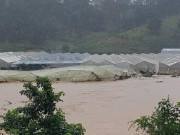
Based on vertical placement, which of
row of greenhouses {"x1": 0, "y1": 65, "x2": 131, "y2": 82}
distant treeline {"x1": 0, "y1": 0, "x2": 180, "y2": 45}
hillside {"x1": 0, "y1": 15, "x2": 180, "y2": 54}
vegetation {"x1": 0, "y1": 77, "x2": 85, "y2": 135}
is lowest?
row of greenhouses {"x1": 0, "y1": 65, "x2": 131, "y2": 82}

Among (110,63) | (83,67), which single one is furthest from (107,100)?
(110,63)

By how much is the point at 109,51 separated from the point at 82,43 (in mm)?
6195

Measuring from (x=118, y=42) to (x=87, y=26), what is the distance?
7.97 metres

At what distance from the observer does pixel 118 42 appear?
155ft

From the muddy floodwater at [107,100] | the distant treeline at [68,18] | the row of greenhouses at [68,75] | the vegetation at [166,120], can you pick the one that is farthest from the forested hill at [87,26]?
the vegetation at [166,120]

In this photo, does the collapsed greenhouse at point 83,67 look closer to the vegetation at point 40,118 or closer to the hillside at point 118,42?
the vegetation at point 40,118

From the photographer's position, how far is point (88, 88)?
57.3ft

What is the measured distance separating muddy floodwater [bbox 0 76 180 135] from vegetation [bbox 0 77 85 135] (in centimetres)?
381

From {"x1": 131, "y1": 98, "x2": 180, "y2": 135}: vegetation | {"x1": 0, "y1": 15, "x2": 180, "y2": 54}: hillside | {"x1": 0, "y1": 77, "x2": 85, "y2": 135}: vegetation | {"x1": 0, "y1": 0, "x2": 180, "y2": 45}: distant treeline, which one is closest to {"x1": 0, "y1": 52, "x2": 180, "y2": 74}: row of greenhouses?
{"x1": 0, "y1": 15, "x2": 180, "y2": 54}: hillside

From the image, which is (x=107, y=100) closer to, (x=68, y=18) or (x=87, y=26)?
(x=87, y=26)

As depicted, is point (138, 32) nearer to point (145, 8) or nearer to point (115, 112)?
point (145, 8)

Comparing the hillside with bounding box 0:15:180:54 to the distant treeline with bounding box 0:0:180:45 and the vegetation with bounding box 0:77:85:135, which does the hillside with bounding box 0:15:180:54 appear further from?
the vegetation with bounding box 0:77:85:135

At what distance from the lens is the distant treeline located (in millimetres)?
46406

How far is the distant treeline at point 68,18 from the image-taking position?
1827 inches
